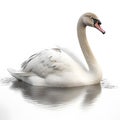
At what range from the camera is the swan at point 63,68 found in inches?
395

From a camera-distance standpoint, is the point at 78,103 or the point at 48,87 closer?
the point at 78,103

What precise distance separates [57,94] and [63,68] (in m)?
0.42

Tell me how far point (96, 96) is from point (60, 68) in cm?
65

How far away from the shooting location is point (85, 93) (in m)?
9.88

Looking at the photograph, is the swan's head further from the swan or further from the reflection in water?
the reflection in water

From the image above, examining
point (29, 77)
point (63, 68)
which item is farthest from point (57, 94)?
point (29, 77)

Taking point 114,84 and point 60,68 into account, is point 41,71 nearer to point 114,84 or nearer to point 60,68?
point 60,68

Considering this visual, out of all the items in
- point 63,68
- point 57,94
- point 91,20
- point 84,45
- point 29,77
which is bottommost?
point 57,94

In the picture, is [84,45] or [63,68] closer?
[63,68]

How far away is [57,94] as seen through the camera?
978 cm

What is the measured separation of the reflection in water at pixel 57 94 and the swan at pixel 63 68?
97 millimetres

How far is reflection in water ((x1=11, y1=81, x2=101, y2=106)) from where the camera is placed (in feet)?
31.2

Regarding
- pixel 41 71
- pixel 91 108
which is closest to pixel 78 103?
pixel 91 108

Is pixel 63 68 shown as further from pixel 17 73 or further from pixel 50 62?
pixel 17 73
